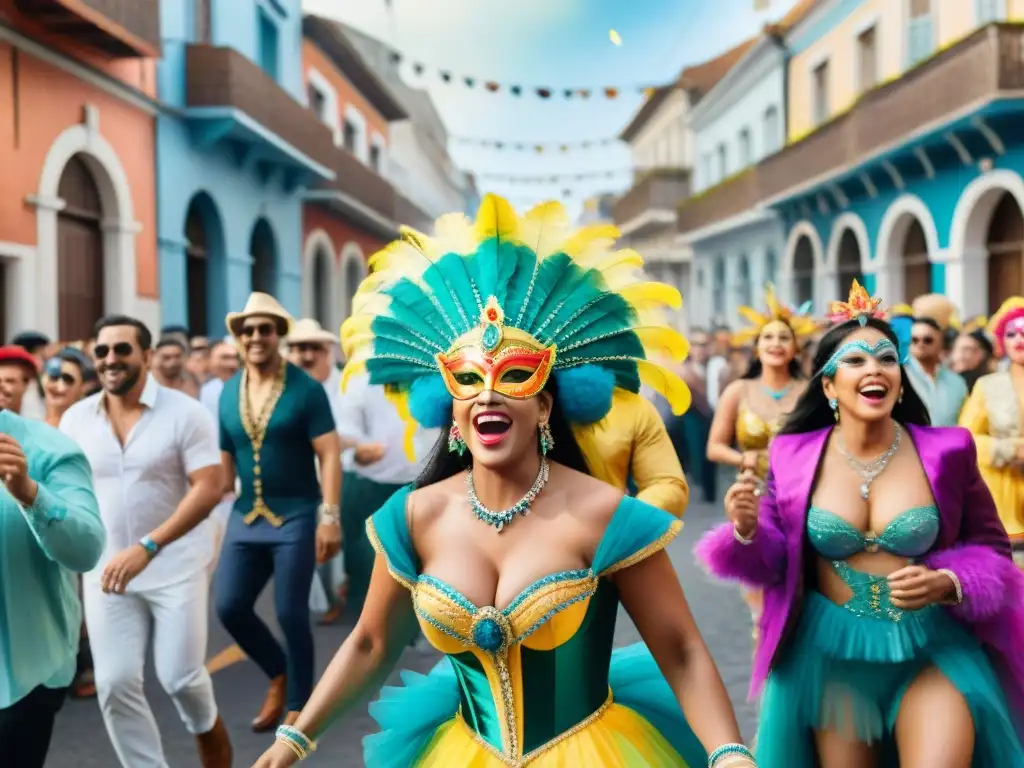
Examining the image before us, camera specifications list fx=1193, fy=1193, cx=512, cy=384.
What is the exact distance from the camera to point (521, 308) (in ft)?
9.42

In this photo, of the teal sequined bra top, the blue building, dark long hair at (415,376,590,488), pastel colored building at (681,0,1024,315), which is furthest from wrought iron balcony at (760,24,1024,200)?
dark long hair at (415,376,590,488)

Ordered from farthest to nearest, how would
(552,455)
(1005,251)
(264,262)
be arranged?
(264,262), (1005,251), (552,455)

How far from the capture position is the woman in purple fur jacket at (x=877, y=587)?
3521mm

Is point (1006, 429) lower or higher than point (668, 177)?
lower

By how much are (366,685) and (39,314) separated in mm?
11260

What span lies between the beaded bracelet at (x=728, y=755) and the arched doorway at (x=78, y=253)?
1301 cm

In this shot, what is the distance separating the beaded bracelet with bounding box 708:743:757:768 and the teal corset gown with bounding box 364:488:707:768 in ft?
0.76

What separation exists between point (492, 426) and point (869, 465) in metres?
1.63

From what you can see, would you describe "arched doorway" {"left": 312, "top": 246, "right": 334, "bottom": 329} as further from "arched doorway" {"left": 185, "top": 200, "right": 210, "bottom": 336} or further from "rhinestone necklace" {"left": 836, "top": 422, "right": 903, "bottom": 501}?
"rhinestone necklace" {"left": 836, "top": 422, "right": 903, "bottom": 501}

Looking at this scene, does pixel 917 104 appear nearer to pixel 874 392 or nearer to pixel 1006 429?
pixel 1006 429

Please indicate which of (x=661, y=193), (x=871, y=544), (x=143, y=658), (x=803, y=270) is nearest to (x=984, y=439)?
(x=871, y=544)

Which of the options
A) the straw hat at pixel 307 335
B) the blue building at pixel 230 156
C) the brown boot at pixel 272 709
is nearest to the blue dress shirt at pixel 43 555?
the brown boot at pixel 272 709

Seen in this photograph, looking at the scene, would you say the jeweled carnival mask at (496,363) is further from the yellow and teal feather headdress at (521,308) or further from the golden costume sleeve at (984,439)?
the golden costume sleeve at (984,439)

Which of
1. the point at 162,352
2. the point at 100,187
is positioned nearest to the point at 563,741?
the point at 162,352
